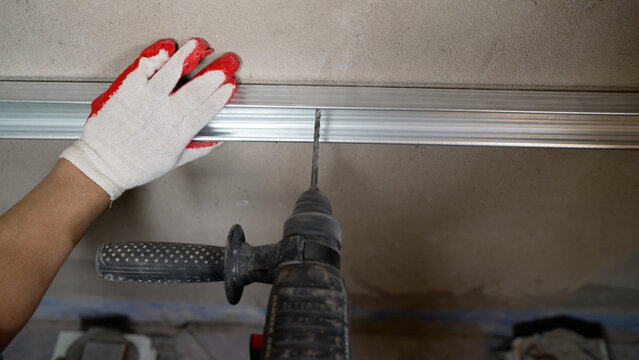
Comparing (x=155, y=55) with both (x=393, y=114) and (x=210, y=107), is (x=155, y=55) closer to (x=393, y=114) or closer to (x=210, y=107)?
(x=210, y=107)

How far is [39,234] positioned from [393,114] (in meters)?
0.74

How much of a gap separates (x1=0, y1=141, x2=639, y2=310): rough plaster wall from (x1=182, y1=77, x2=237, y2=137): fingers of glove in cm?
15

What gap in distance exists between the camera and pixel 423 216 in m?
1.07

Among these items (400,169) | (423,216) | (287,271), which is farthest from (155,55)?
(423,216)

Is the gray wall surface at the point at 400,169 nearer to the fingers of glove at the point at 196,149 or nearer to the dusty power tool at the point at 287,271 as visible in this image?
the fingers of glove at the point at 196,149

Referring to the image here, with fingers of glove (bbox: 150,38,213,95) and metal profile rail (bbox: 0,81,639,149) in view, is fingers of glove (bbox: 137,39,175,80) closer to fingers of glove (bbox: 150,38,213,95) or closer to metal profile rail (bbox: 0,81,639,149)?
fingers of glove (bbox: 150,38,213,95)

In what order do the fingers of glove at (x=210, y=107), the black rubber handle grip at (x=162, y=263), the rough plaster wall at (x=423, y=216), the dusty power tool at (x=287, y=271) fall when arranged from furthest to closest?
the rough plaster wall at (x=423, y=216), the fingers of glove at (x=210, y=107), the black rubber handle grip at (x=162, y=263), the dusty power tool at (x=287, y=271)

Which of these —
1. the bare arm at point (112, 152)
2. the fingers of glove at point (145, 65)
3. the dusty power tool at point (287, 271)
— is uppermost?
the fingers of glove at point (145, 65)

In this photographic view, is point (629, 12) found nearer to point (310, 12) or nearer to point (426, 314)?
point (310, 12)

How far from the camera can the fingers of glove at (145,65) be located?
712mm

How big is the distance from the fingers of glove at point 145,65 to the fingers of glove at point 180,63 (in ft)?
0.05

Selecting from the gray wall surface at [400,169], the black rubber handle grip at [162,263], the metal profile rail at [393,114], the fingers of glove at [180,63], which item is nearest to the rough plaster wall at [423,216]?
the gray wall surface at [400,169]

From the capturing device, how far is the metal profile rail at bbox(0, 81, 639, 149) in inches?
29.0

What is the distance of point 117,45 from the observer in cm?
74
